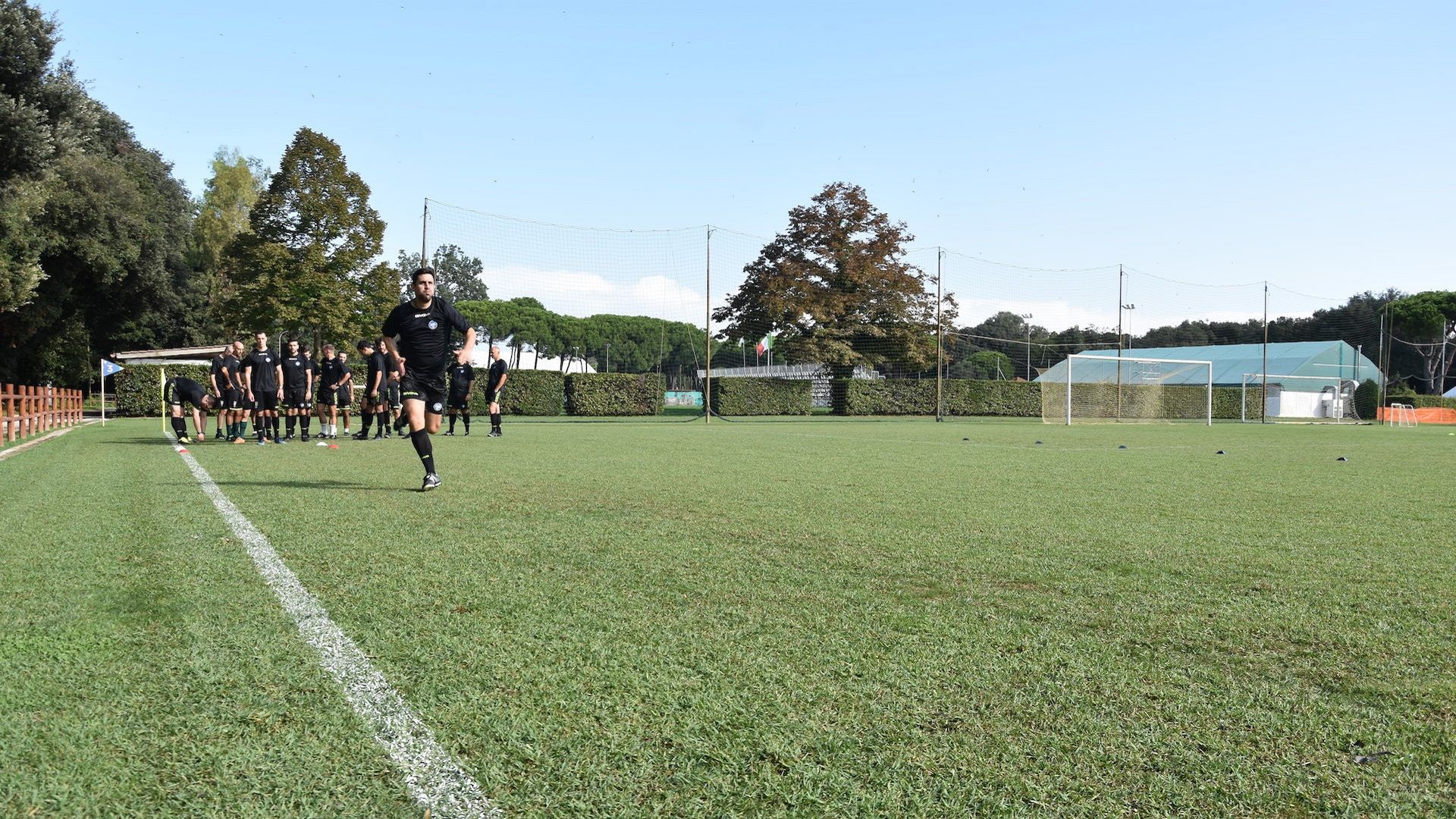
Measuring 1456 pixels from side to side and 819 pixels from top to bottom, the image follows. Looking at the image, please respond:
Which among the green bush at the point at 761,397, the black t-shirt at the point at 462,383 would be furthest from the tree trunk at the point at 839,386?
the black t-shirt at the point at 462,383

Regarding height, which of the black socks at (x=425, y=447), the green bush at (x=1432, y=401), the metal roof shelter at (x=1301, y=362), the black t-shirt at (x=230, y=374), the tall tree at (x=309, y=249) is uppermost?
the tall tree at (x=309, y=249)

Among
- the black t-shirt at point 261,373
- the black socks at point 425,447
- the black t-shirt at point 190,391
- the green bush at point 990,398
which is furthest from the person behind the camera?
the green bush at point 990,398

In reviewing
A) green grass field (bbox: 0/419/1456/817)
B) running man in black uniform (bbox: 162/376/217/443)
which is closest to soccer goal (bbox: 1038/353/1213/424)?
running man in black uniform (bbox: 162/376/217/443)

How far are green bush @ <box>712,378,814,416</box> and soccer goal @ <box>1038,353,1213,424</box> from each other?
11.4m

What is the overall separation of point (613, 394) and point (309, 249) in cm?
1511

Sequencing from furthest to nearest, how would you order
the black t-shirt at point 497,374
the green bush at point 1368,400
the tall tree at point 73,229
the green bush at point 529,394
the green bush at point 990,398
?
the green bush at point 1368,400 → the green bush at point 990,398 → the green bush at point 529,394 → the tall tree at point 73,229 → the black t-shirt at point 497,374

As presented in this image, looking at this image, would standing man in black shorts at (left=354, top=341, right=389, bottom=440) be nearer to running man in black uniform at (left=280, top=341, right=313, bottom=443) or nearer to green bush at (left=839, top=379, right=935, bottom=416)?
running man in black uniform at (left=280, top=341, right=313, bottom=443)

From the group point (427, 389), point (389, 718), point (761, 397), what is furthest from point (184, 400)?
point (761, 397)

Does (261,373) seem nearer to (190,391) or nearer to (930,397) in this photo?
(190,391)

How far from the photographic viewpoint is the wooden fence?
16375mm

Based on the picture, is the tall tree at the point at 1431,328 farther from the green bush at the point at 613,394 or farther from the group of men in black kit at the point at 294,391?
the group of men in black kit at the point at 294,391

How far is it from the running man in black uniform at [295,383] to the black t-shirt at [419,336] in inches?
343

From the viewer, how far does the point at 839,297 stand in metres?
49.4

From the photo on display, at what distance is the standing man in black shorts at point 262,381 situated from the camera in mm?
15461
